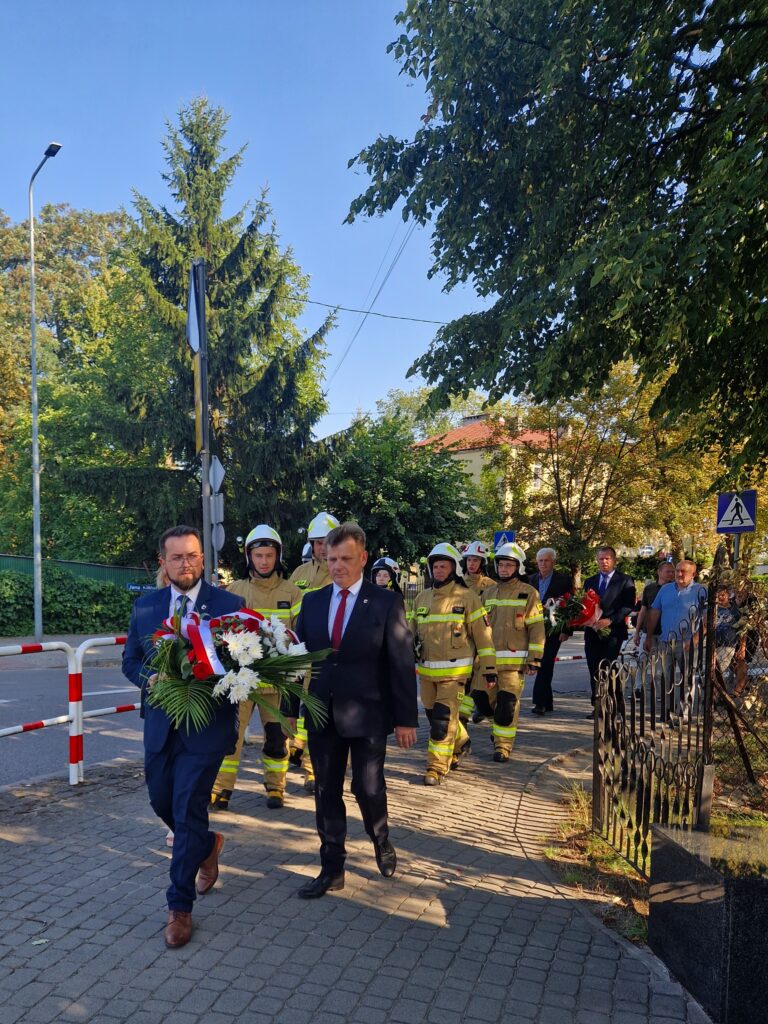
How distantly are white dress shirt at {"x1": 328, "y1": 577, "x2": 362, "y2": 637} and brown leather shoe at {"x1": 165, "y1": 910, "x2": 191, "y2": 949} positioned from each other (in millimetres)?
1536

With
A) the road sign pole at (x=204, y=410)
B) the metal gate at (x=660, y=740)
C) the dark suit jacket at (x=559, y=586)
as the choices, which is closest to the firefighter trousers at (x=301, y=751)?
the metal gate at (x=660, y=740)

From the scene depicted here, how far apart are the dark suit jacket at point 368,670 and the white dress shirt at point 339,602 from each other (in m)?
0.03

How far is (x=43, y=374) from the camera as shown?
3625cm

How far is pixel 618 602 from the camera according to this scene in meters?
10.2

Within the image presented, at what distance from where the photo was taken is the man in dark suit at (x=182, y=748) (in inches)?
151

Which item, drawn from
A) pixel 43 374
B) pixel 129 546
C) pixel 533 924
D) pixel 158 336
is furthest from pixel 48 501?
pixel 533 924

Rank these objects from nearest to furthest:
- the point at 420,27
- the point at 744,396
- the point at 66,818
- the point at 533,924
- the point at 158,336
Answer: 1. the point at 533,924
2. the point at 66,818
3. the point at 420,27
4. the point at 744,396
5. the point at 158,336

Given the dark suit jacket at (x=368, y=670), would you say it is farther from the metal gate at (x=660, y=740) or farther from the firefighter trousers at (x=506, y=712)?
the firefighter trousers at (x=506, y=712)

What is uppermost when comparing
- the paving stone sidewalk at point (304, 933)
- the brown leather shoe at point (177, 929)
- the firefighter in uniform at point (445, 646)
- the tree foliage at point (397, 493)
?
the tree foliage at point (397, 493)

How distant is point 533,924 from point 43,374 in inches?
1433

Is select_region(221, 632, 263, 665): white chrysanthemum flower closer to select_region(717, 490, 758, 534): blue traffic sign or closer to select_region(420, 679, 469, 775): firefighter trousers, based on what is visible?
select_region(420, 679, 469, 775): firefighter trousers

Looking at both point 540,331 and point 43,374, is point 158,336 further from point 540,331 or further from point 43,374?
point 540,331

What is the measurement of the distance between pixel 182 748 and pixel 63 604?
1815 cm

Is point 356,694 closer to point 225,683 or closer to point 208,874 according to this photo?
point 225,683
